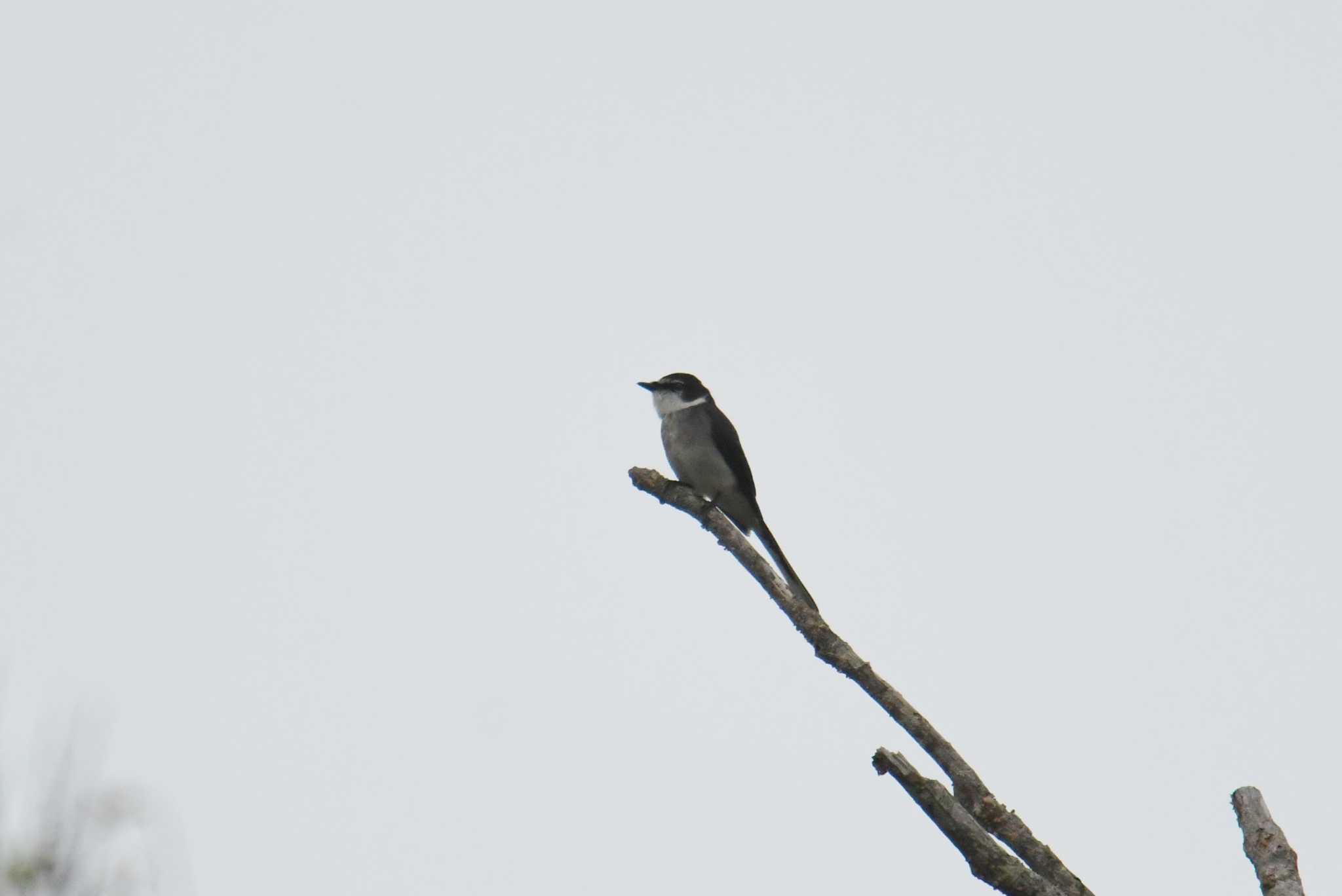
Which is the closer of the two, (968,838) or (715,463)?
(968,838)

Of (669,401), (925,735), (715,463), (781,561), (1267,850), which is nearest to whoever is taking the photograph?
(1267,850)

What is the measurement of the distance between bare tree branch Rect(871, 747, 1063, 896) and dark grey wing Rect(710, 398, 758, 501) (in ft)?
21.0

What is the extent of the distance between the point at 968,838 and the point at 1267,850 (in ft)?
3.45

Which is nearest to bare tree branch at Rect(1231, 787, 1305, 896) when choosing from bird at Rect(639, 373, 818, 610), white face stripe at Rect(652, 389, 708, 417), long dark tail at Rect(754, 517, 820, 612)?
long dark tail at Rect(754, 517, 820, 612)

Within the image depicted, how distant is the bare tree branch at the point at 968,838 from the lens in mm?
4871

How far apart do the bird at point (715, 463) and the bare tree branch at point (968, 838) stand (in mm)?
5892

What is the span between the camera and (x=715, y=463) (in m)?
11.4

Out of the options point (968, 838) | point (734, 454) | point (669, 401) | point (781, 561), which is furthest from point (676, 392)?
point (968, 838)

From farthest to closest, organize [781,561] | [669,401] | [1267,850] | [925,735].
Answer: [669,401] → [781,561] → [925,735] → [1267,850]

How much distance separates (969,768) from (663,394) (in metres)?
7.62

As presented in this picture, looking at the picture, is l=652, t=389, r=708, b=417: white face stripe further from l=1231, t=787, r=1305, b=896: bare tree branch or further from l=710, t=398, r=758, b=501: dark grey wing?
l=1231, t=787, r=1305, b=896: bare tree branch

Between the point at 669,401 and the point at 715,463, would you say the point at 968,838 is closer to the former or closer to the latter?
the point at 715,463

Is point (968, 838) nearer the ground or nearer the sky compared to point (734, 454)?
nearer the ground

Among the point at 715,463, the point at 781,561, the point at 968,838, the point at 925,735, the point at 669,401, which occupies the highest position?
the point at 669,401
